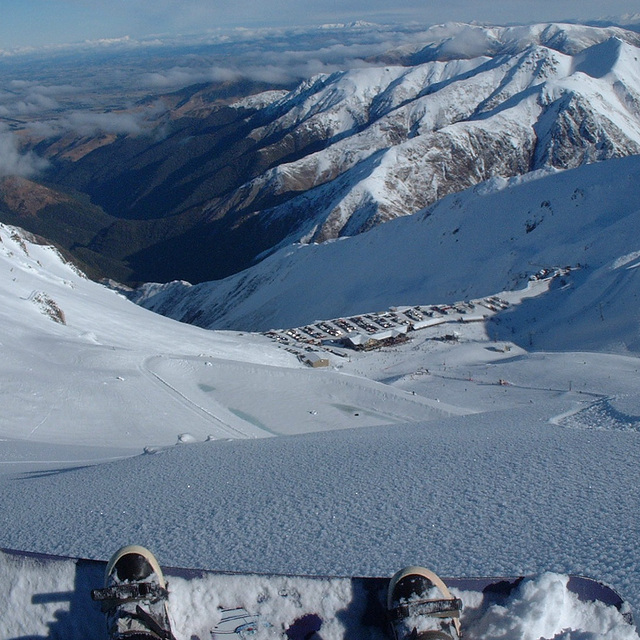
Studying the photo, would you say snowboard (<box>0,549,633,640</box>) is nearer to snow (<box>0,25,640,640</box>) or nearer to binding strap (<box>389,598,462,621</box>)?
snow (<box>0,25,640,640</box>)

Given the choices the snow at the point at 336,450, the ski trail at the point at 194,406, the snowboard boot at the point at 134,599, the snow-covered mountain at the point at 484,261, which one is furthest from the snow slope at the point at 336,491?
the snow-covered mountain at the point at 484,261

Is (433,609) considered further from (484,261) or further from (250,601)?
(484,261)

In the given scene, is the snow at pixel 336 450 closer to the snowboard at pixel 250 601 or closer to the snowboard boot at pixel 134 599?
the snowboard at pixel 250 601

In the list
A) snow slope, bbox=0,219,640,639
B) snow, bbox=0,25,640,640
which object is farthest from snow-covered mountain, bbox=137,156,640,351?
snow slope, bbox=0,219,640,639

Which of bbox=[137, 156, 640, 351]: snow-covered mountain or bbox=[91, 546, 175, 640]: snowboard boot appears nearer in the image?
bbox=[91, 546, 175, 640]: snowboard boot

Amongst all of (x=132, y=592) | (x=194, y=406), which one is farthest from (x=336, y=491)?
(x=194, y=406)

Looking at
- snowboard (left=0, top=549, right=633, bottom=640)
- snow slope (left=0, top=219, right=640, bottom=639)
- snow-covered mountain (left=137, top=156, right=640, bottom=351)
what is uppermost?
snowboard (left=0, top=549, right=633, bottom=640)
